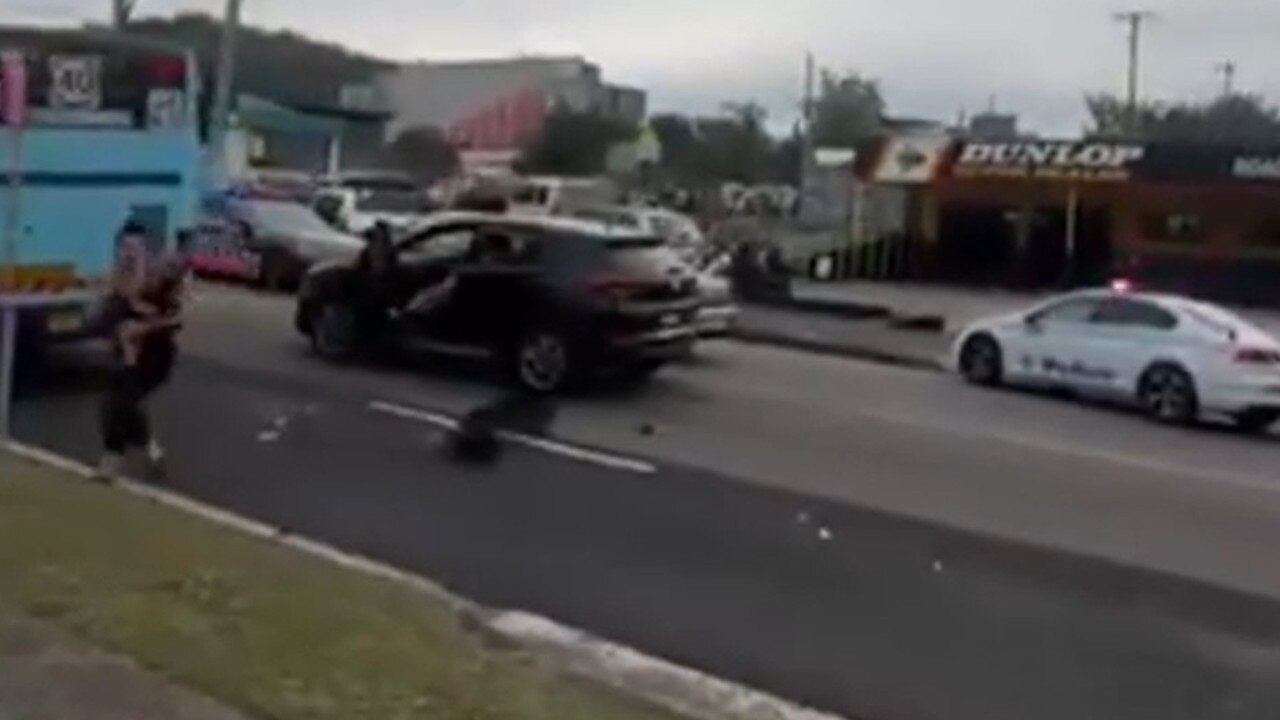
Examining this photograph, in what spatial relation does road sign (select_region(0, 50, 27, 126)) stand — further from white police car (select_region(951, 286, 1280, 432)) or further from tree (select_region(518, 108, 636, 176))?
tree (select_region(518, 108, 636, 176))

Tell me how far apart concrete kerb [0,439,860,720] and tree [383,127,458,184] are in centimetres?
6592

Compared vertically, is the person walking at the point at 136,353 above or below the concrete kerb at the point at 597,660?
above

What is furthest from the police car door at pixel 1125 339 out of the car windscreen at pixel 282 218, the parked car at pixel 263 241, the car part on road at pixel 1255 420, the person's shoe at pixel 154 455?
the car windscreen at pixel 282 218

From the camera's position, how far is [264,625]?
727 cm

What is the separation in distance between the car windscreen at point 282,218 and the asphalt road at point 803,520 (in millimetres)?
8861

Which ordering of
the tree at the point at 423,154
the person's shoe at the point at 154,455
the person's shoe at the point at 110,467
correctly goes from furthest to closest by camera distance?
the tree at the point at 423,154 < the person's shoe at the point at 154,455 < the person's shoe at the point at 110,467

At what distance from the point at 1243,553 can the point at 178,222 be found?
391 inches

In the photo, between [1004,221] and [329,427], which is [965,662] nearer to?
[329,427]

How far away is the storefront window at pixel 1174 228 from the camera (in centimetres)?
4206

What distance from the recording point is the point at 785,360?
23.6m

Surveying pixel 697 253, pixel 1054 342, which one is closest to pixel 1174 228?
pixel 697 253

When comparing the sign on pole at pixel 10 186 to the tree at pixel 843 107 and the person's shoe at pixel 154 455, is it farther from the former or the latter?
the tree at pixel 843 107

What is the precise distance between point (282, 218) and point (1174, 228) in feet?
74.9

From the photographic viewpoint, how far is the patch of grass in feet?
21.0
